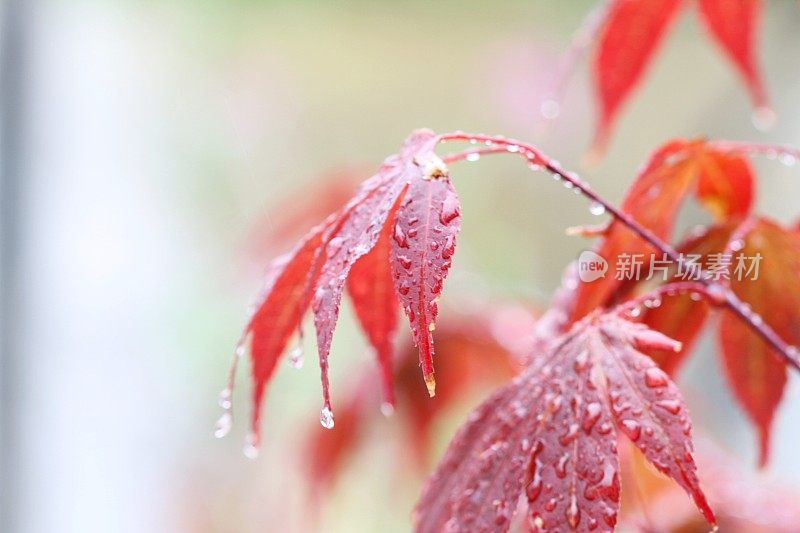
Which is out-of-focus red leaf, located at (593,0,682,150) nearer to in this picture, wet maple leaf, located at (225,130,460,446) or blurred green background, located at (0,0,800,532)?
wet maple leaf, located at (225,130,460,446)

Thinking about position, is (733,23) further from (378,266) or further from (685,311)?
(378,266)

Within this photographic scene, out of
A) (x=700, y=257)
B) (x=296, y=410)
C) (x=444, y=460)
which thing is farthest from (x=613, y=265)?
(x=296, y=410)

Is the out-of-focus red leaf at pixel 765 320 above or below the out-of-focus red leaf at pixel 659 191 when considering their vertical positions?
below

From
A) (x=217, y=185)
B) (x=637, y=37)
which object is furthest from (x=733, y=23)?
(x=217, y=185)

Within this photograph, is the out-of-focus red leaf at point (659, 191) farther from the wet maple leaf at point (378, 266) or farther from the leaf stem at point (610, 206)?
the wet maple leaf at point (378, 266)

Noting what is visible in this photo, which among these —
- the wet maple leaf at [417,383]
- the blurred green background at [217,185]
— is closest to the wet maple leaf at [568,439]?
the wet maple leaf at [417,383]

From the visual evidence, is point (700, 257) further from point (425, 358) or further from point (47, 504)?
point (47, 504)

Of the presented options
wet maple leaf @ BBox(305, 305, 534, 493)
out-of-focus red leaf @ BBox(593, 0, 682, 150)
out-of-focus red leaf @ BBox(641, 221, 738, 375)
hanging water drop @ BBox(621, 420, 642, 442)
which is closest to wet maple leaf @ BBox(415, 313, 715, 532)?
hanging water drop @ BBox(621, 420, 642, 442)

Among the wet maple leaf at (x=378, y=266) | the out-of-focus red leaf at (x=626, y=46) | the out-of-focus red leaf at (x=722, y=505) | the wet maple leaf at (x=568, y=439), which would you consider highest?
the out-of-focus red leaf at (x=626, y=46)
